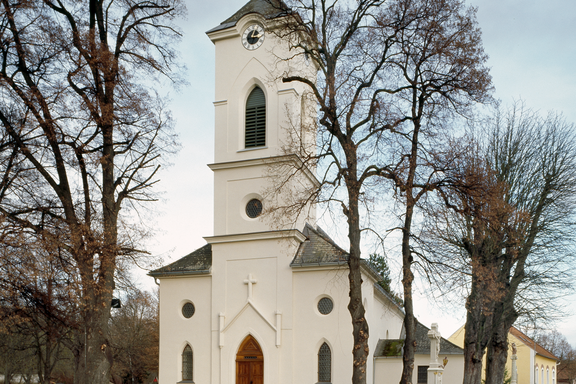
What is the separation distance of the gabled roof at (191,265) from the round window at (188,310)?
1336 millimetres

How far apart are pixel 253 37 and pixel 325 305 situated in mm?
11780

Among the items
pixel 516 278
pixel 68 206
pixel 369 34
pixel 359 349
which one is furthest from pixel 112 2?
pixel 516 278

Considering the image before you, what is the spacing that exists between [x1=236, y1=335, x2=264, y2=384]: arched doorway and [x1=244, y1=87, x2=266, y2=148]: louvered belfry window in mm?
7977

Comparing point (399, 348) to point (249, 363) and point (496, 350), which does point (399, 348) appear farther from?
point (249, 363)

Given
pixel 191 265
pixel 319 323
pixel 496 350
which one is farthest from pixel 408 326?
pixel 191 265

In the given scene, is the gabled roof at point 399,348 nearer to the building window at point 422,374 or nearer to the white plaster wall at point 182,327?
the building window at point 422,374

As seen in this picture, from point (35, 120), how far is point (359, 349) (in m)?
9.57

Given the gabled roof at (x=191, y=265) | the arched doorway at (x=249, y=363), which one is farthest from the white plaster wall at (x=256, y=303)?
the gabled roof at (x=191, y=265)

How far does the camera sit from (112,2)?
15.0 metres

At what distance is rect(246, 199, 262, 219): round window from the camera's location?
22959 millimetres

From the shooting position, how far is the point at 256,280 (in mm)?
21969

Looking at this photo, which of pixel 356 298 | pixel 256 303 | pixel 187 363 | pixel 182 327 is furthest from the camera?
pixel 182 327

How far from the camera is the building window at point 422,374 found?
23.9 meters

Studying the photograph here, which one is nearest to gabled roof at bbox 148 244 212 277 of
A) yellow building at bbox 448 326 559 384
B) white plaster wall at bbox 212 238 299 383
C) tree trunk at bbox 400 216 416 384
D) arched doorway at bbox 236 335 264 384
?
white plaster wall at bbox 212 238 299 383
